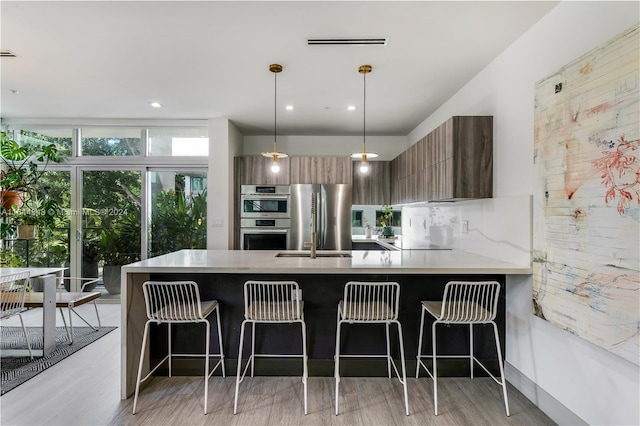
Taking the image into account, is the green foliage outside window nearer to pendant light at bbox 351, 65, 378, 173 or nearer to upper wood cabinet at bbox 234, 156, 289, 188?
upper wood cabinet at bbox 234, 156, 289, 188

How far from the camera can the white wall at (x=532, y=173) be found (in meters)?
1.63

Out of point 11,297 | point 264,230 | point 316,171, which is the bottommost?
point 11,297

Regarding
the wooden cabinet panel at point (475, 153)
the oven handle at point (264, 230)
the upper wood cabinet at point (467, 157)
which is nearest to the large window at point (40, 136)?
the oven handle at point (264, 230)

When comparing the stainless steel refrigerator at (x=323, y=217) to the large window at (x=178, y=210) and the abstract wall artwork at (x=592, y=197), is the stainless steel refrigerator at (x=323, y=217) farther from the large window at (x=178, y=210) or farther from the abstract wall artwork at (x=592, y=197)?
the abstract wall artwork at (x=592, y=197)

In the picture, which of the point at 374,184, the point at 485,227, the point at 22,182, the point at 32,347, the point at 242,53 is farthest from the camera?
the point at 374,184

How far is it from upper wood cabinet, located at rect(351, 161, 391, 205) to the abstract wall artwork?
301cm

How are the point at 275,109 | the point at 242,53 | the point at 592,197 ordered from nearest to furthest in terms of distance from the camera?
the point at 592,197 < the point at 242,53 < the point at 275,109

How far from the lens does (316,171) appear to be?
15.8 ft

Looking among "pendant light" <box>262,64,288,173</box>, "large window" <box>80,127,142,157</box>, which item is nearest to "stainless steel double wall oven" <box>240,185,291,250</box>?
"pendant light" <box>262,64,288,173</box>

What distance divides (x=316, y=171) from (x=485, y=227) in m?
2.59

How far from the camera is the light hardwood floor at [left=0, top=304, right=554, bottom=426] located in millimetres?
2074

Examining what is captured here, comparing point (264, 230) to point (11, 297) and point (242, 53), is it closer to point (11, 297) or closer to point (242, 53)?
point (242, 53)

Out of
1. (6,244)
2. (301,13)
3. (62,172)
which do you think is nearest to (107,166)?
(62,172)

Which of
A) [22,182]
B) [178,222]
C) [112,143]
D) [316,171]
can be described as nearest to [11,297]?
[178,222]
